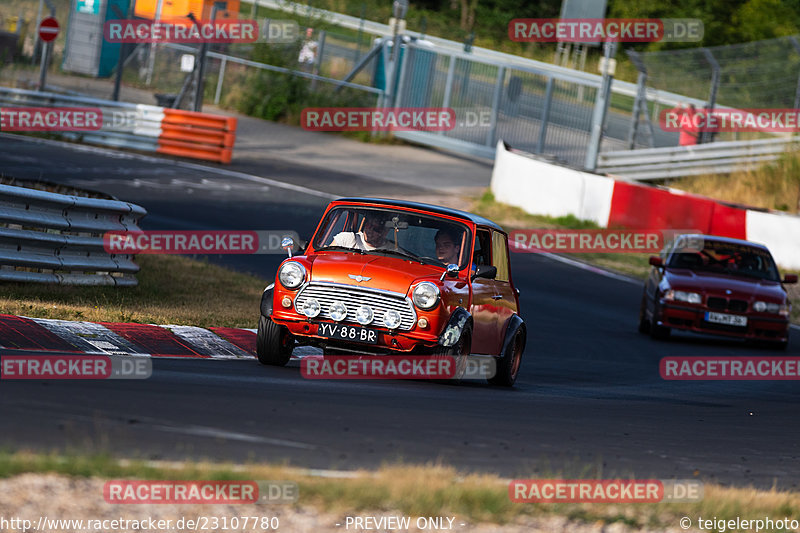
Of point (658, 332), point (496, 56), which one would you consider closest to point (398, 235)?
point (658, 332)

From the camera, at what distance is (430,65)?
115 feet

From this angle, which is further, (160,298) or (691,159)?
(691,159)

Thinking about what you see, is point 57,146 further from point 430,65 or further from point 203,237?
point 430,65

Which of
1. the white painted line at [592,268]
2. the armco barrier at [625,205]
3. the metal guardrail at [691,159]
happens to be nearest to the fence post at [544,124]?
the metal guardrail at [691,159]

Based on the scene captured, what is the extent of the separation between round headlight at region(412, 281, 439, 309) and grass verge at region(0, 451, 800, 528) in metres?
3.47

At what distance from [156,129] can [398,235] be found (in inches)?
747

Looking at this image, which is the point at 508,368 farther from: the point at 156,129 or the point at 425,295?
the point at 156,129

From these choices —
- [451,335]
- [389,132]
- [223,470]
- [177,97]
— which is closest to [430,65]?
[389,132]

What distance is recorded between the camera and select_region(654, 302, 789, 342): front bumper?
51.4 feet

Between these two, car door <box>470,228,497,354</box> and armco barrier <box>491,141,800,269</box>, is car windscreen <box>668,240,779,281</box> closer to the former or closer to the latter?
armco barrier <box>491,141,800,269</box>

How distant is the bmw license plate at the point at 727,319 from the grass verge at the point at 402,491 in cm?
1008

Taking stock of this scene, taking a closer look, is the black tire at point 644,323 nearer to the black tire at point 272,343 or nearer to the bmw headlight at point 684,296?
the bmw headlight at point 684,296

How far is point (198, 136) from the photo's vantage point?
92.0 feet

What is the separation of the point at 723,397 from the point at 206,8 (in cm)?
3008
